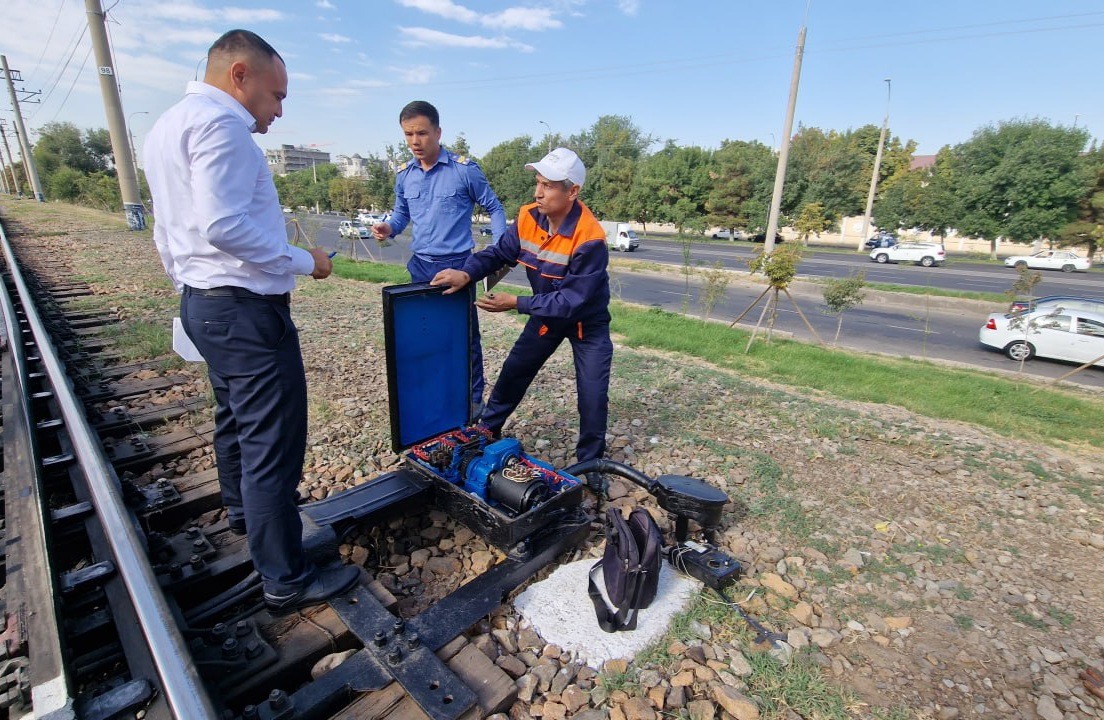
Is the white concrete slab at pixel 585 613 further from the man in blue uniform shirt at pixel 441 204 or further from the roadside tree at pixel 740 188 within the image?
the roadside tree at pixel 740 188

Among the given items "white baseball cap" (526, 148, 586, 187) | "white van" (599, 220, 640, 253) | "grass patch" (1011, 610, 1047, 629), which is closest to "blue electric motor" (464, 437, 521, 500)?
"white baseball cap" (526, 148, 586, 187)

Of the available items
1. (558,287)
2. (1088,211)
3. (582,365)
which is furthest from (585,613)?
(1088,211)

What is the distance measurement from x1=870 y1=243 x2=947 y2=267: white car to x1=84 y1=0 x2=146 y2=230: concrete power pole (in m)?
39.6

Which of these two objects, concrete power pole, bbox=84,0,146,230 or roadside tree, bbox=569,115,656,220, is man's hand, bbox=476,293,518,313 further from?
roadside tree, bbox=569,115,656,220

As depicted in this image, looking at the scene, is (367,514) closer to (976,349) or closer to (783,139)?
(976,349)

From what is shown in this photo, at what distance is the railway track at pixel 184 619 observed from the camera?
1.70 meters

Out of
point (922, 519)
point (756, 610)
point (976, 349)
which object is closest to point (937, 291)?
point (976, 349)

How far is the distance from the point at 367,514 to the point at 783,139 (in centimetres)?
2012

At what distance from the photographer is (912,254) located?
34.8m

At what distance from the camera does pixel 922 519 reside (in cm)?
341

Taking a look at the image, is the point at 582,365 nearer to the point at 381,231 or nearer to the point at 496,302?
the point at 496,302

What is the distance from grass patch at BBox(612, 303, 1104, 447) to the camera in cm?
622

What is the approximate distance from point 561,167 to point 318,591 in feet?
7.78

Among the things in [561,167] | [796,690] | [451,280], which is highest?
[561,167]
